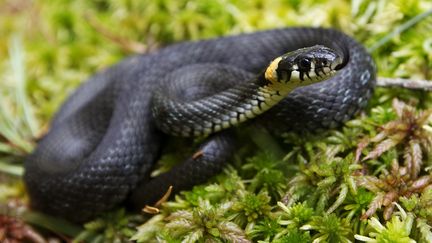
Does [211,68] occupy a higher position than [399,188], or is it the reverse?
[211,68]

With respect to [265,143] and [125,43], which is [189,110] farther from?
[125,43]

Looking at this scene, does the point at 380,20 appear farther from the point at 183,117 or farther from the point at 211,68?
the point at 183,117

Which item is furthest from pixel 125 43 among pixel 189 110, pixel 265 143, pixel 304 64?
pixel 304 64

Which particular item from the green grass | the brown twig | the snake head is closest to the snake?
the snake head

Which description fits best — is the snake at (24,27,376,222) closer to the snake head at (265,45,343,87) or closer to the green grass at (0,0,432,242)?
the snake head at (265,45,343,87)

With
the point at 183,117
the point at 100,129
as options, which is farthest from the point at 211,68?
the point at 100,129

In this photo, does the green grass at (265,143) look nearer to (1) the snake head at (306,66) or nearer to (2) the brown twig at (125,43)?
(2) the brown twig at (125,43)
